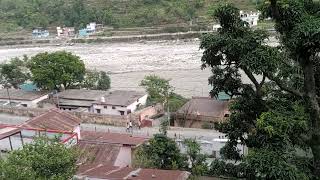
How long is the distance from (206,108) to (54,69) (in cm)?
983

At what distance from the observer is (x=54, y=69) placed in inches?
1081

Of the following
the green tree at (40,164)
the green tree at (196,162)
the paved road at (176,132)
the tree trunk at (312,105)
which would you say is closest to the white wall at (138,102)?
the paved road at (176,132)

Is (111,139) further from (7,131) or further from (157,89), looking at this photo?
(157,89)

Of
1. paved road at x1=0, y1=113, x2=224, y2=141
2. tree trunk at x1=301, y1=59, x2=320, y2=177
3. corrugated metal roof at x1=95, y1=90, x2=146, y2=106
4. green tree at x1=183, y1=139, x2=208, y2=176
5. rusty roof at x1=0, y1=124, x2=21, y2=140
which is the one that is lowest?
paved road at x1=0, y1=113, x2=224, y2=141

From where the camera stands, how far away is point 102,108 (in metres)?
25.6

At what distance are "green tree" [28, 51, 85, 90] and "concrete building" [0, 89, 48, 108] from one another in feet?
2.29

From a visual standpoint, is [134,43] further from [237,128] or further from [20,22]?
[237,128]

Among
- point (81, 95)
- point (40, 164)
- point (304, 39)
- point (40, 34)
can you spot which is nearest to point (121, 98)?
point (81, 95)

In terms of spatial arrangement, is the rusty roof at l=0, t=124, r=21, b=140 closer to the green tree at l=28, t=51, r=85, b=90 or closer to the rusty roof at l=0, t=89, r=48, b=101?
Result: the green tree at l=28, t=51, r=85, b=90

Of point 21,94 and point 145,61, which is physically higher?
point 21,94

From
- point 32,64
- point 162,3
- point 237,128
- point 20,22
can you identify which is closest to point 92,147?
point 237,128

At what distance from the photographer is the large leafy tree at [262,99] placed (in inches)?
258

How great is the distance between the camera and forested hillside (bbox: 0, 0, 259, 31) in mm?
72637

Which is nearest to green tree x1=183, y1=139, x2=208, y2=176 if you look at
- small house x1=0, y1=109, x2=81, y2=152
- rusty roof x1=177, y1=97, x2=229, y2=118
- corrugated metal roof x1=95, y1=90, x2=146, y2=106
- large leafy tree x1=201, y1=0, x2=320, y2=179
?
large leafy tree x1=201, y1=0, x2=320, y2=179
